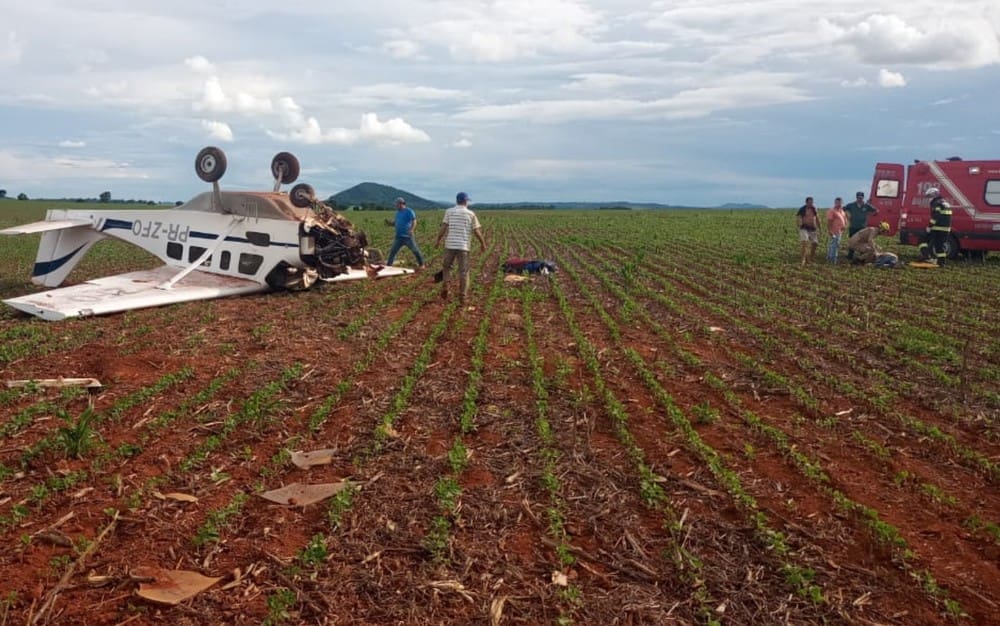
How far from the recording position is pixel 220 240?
1411 cm

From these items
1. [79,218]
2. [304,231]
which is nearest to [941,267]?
[304,231]

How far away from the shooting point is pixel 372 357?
8.98 m

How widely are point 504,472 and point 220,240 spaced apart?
1048cm

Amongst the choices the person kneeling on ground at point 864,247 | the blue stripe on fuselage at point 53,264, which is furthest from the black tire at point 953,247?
the blue stripe on fuselage at point 53,264

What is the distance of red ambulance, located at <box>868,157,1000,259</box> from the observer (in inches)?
797

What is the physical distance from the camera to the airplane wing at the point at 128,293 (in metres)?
11.3

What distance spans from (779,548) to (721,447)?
1.73 m

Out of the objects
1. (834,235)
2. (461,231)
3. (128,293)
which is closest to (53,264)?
(128,293)

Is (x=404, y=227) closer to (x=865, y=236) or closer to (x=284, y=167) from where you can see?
(x=284, y=167)

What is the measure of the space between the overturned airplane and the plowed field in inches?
110

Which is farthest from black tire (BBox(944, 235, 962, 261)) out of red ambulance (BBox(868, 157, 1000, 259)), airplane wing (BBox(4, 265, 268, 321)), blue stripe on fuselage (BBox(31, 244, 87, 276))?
blue stripe on fuselage (BBox(31, 244, 87, 276))

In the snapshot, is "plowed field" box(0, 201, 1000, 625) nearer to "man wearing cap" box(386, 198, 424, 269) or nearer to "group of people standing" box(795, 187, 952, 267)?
"man wearing cap" box(386, 198, 424, 269)

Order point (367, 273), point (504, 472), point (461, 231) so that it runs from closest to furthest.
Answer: point (504, 472) < point (461, 231) < point (367, 273)

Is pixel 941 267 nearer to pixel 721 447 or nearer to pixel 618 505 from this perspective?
pixel 721 447
